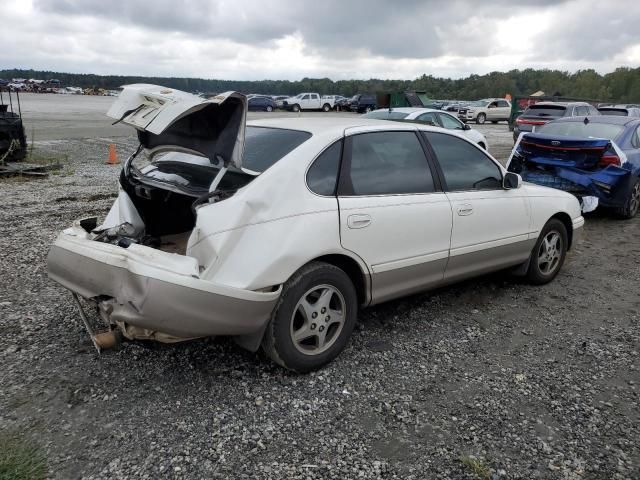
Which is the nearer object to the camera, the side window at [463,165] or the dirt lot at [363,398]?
the dirt lot at [363,398]

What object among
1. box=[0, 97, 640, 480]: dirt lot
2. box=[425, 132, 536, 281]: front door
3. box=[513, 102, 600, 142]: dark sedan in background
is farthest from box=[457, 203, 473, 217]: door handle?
box=[513, 102, 600, 142]: dark sedan in background

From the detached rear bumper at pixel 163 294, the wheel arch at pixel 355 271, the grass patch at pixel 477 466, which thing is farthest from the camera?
the wheel arch at pixel 355 271

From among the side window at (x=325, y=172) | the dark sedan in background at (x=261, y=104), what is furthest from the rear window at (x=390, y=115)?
the dark sedan in background at (x=261, y=104)

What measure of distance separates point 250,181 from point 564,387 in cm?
237

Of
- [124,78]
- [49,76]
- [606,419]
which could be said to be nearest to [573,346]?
[606,419]

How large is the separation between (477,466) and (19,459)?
2.21m

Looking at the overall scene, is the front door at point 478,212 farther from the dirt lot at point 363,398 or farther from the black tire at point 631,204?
the black tire at point 631,204

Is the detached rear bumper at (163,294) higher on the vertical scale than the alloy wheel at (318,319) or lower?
higher

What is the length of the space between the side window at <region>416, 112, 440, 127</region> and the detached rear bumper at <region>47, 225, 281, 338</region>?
10.2 m

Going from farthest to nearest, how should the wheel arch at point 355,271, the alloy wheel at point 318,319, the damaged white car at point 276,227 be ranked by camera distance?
the wheel arch at point 355,271 < the alloy wheel at point 318,319 < the damaged white car at point 276,227

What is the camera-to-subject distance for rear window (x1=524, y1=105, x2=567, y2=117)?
16591 millimetres

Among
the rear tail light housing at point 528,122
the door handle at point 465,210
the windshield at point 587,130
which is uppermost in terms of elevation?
the windshield at point 587,130

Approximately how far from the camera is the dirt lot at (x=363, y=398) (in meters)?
2.59

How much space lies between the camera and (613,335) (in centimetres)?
409
